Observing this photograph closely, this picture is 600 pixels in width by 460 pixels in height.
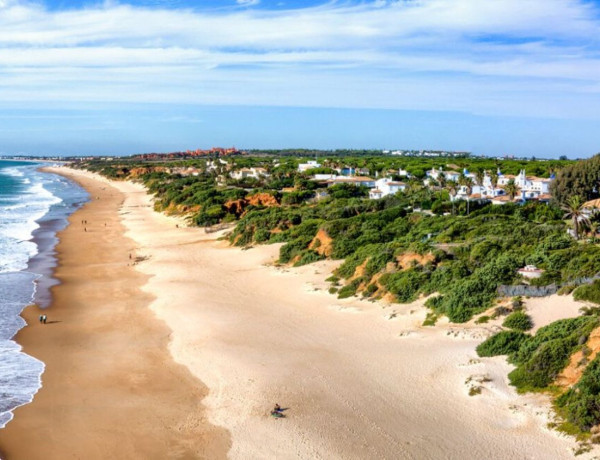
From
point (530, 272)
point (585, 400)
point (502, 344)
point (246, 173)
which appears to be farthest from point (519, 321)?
point (246, 173)

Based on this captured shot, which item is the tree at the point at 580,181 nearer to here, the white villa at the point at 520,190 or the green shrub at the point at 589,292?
the white villa at the point at 520,190

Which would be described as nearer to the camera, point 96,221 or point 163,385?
point 163,385

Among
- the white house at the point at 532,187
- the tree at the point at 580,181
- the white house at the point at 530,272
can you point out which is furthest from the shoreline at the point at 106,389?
the white house at the point at 532,187

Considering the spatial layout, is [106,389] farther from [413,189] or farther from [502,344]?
[413,189]

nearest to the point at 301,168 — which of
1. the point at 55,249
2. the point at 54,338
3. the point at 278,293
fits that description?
the point at 55,249

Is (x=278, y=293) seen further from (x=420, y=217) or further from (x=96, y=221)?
(x=96, y=221)

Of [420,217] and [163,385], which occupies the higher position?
[420,217]
